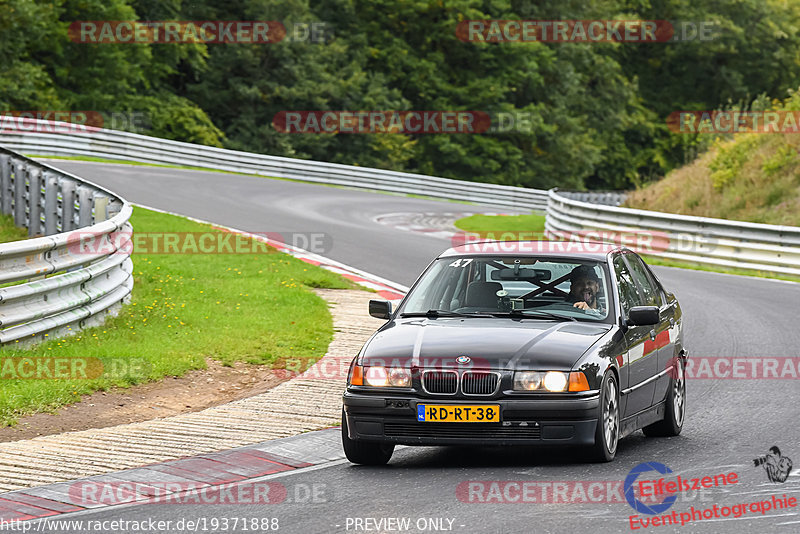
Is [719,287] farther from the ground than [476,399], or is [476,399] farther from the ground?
[476,399]

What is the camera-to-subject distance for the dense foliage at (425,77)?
4872 cm

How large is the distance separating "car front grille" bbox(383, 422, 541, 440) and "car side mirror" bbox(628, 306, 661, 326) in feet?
4.40

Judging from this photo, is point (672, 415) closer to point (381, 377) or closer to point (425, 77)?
point (381, 377)

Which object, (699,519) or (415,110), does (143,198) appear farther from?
(415,110)

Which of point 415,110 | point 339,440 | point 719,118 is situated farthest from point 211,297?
point 415,110

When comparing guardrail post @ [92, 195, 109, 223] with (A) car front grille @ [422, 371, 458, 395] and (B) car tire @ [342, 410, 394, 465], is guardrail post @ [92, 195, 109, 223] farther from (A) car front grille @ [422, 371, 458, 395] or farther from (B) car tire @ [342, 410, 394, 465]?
(A) car front grille @ [422, 371, 458, 395]

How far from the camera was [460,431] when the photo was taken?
7.71 meters

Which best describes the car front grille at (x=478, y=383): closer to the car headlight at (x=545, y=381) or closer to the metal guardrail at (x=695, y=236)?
the car headlight at (x=545, y=381)

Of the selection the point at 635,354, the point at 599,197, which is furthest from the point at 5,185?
the point at 599,197

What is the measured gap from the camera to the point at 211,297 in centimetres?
1545

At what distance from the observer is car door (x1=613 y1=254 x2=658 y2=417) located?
338 inches

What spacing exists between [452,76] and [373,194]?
78.2 feet

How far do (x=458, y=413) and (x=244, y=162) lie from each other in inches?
1355

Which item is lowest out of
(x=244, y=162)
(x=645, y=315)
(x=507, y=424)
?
(x=244, y=162)
